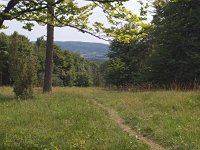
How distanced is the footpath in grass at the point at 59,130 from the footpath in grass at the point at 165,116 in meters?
0.66

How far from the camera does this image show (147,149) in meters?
8.65

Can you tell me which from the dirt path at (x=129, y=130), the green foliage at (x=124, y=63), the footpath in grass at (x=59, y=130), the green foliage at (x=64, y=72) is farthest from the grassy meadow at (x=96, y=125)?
the green foliage at (x=64, y=72)

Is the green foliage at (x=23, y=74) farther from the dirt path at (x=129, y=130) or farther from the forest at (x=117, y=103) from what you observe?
the dirt path at (x=129, y=130)

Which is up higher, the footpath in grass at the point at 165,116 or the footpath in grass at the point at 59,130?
the footpath in grass at the point at 165,116

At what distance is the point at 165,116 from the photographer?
1243 cm

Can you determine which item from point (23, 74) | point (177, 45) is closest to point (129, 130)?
point (23, 74)

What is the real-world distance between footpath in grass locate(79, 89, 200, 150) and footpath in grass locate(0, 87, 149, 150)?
0.66 meters

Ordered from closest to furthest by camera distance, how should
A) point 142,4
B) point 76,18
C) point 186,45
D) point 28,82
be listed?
point 142,4
point 76,18
point 28,82
point 186,45

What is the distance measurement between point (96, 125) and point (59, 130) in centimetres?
112

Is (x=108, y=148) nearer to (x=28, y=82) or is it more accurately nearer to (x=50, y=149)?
(x=50, y=149)

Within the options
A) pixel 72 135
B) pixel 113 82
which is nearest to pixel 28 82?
pixel 72 135

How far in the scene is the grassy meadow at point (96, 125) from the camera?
8.95 m

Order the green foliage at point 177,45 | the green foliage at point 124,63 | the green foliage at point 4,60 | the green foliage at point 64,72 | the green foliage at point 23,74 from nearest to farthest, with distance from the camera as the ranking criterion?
the green foliage at point 23,74
the green foliage at point 177,45
the green foliage at point 124,63
the green foliage at point 4,60
the green foliage at point 64,72

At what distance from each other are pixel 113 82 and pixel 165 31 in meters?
13.6
